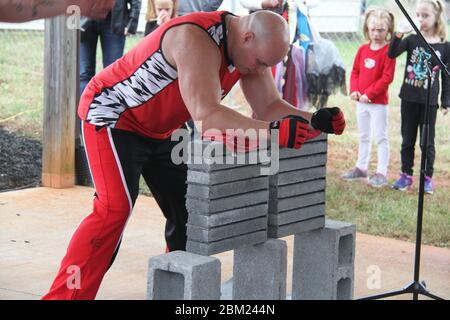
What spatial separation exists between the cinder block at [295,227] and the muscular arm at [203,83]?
508 millimetres

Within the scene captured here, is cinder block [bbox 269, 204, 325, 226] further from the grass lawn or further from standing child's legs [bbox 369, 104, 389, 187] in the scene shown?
standing child's legs [bbox 369, 104, 389, 187]

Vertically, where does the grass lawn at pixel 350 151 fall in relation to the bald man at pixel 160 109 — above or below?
below

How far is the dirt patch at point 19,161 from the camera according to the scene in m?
6.92

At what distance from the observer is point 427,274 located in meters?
4.93

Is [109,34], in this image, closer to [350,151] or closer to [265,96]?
[350,151]

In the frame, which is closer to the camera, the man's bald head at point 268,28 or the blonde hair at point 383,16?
the man's bald head at point 268,28

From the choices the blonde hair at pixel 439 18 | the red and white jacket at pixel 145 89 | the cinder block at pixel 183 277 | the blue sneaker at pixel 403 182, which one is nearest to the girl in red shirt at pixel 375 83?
the blue sneaker at pixel 403 182

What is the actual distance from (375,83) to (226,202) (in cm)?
394

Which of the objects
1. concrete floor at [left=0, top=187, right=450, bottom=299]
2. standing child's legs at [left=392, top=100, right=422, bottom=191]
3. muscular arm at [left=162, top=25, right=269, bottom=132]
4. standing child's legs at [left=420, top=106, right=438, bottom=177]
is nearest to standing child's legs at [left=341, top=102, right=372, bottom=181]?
standing child's legs at [left=392, top=100, right=422, bottom=191]

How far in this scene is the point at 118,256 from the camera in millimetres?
5098

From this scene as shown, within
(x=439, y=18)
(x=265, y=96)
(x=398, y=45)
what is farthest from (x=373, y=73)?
(x=265, y=96)

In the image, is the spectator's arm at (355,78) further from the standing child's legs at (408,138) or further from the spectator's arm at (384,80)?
the standing child's legs at (408,138)
